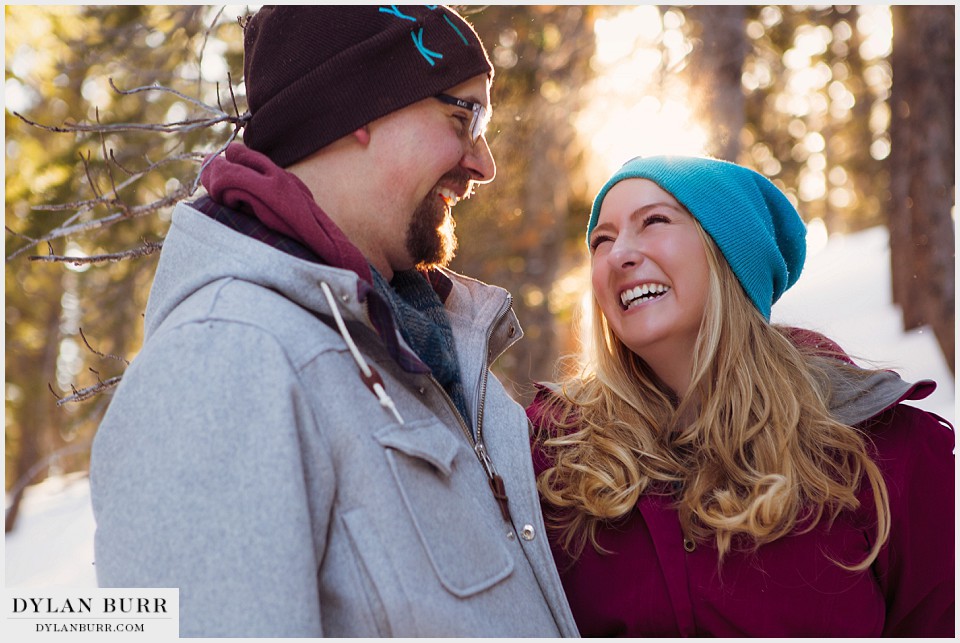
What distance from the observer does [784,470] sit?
2.58 metres

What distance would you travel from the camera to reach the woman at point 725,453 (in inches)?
97.1

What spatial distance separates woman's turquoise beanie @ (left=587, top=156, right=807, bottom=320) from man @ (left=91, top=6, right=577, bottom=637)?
25.0 inches

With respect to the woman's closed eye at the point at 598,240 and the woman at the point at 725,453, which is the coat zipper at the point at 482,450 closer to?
the woman at the point at 725,453

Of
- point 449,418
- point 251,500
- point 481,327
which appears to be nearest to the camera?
point 251,500

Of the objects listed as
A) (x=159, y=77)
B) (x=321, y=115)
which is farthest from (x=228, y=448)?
(x=159, y=77)

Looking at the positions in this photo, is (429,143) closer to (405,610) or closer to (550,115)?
(405,610)

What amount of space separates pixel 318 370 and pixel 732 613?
1.43 metres

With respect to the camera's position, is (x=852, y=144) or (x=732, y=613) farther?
(x=852, y=144)

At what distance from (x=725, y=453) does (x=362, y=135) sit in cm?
149

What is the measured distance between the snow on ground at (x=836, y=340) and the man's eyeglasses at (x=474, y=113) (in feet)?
5.01

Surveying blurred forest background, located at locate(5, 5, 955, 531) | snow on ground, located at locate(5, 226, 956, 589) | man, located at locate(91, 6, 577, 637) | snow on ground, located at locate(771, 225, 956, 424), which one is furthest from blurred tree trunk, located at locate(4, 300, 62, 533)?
man, located at locate(91, 6, 577, 637)

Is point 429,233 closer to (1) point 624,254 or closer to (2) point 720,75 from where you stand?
(1) point 624,254

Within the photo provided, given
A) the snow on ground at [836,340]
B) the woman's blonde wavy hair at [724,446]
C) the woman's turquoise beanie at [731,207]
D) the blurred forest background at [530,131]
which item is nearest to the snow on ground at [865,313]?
the snow on ground at [836,340]

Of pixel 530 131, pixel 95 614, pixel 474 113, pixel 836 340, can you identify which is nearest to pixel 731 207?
pixel 474 113
